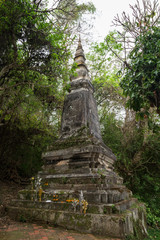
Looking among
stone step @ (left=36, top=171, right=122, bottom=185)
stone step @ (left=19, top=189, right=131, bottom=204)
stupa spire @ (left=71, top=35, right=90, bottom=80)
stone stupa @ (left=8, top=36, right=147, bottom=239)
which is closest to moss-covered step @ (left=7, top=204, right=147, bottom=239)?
stone stupa @ (left=8, top=36, right=147, bottom=239)

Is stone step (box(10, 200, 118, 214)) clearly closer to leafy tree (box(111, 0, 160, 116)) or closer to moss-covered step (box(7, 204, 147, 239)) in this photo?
moss-covered step (box(7, 204, 147, 239))

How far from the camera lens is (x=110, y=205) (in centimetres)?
301

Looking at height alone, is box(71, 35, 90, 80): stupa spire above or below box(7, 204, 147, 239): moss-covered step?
above

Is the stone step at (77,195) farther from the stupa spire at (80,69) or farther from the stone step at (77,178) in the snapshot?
the stupa spire at (80,69)

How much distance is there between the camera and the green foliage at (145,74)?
432cm

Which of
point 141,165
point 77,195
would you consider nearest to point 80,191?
point 77,195

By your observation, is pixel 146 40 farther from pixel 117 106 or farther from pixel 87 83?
pixel 117 106

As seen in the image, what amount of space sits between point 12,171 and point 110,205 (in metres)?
6.48

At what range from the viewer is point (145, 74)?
4.46m

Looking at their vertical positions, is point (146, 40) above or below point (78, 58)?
below

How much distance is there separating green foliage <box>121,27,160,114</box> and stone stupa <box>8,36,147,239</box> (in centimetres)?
147

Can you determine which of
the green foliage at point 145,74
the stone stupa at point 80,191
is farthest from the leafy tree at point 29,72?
the green foliage at point 145,74

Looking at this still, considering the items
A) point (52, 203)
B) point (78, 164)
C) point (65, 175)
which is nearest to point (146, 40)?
point (78, 164)

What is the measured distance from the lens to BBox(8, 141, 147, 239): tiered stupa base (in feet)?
9.40
